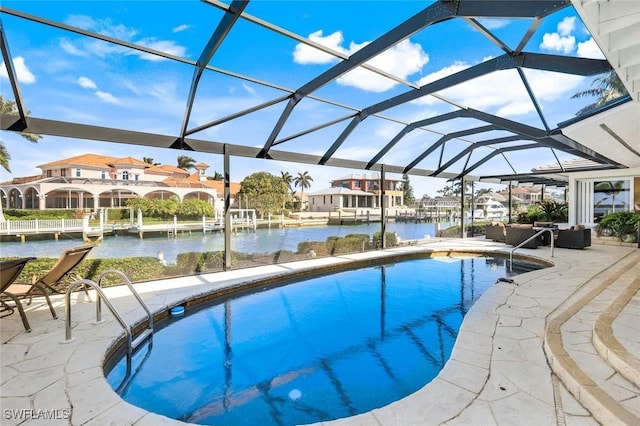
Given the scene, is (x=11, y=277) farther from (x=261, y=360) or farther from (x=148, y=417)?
(x=261, y=360)

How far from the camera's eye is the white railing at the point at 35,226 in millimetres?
12770

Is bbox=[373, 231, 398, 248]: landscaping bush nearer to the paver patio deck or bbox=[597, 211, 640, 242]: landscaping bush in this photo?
the paver patio deck

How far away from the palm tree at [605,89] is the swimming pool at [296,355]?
3993 millimetres

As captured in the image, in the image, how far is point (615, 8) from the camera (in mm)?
2514

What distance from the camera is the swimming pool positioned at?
112 inches

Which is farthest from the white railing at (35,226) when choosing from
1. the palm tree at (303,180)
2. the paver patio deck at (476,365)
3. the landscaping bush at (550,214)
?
the palm tree at (303,180)

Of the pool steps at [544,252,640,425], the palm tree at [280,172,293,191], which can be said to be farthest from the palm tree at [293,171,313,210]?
the pool steps at [544,252,640,425]

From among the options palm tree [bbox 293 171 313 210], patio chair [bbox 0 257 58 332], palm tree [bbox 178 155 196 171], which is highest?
palm tree [bbox 178 155 196 171]

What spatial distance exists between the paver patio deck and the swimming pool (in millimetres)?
478

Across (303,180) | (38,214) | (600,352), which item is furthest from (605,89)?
(303,180)

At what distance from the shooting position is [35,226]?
13258mm

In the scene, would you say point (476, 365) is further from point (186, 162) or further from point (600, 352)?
point (186, 162)

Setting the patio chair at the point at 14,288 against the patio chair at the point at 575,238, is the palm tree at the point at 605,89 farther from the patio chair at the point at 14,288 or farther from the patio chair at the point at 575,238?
the patio chair at the point at 14,288

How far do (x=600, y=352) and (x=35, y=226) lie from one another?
61.0 ft
